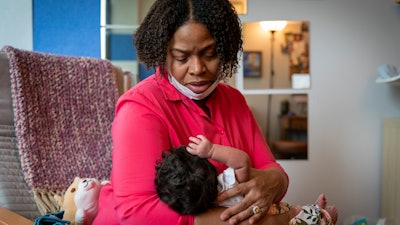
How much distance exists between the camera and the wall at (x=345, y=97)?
2938 mm

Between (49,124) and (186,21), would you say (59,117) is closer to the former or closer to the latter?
(49,124)

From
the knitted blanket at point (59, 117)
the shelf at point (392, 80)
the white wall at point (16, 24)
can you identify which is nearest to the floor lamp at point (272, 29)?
the shelf at point (392, 80)

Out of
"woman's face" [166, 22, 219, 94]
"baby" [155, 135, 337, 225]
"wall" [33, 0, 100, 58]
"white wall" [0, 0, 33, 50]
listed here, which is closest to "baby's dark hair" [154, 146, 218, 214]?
"baby" [155, 135, 337, 225]

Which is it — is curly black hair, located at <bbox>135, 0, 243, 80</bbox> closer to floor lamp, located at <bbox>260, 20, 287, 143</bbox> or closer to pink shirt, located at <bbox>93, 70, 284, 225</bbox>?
pink shirt, located at <bbox>93, 70, 284, 225</bbox>

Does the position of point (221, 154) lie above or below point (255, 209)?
A: above

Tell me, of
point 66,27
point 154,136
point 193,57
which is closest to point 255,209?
point 154,136

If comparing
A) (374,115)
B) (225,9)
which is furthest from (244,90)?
(225,9)

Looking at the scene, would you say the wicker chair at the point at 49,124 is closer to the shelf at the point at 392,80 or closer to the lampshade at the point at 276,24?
the lampshade at the point at 276,24

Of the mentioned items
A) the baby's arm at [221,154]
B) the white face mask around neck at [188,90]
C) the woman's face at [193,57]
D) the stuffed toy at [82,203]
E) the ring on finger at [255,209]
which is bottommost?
the stuffed toy at [82,203]

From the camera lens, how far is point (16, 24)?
9.92 feet

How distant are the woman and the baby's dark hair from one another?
0.7 inches

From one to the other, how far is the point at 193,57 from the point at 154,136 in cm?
22

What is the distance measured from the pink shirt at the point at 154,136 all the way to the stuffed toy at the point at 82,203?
0.13ft

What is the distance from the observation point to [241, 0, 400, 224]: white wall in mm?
2938
